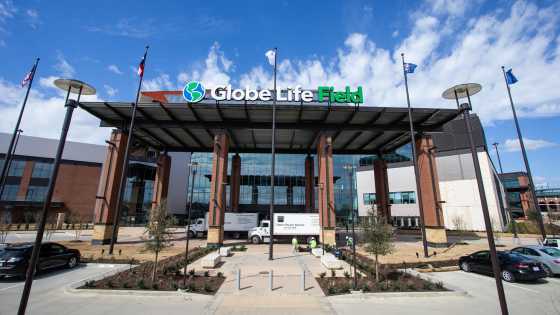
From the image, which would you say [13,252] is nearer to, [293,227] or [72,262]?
[72,262]

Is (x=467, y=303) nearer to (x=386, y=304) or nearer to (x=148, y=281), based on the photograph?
(x=386, y=304)

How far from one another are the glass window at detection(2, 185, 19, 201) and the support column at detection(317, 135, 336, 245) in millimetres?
68157

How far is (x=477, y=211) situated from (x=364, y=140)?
100 feet

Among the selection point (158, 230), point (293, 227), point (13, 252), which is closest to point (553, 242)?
point (293, 227)

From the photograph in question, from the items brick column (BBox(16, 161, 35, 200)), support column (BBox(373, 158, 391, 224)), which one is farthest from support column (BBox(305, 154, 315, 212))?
brick column (BBox(16, 161, 35, 200))

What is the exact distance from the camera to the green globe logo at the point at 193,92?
2384cm

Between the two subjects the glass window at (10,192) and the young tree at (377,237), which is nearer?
the young tree at (377,237)

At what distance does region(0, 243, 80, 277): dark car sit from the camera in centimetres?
1234

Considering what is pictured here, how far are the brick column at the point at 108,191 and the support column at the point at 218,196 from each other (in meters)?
10.5

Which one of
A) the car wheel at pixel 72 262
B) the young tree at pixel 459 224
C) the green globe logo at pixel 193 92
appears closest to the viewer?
the car wheel at pixel 72 262

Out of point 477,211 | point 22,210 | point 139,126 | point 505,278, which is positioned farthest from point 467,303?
point 22,210

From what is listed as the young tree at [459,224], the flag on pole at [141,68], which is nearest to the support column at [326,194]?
the flag on pole at [141,68]

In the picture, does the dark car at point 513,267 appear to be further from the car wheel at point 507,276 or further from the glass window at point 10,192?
the glass window at point 10,192

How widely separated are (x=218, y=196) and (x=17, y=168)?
60.5 meters
